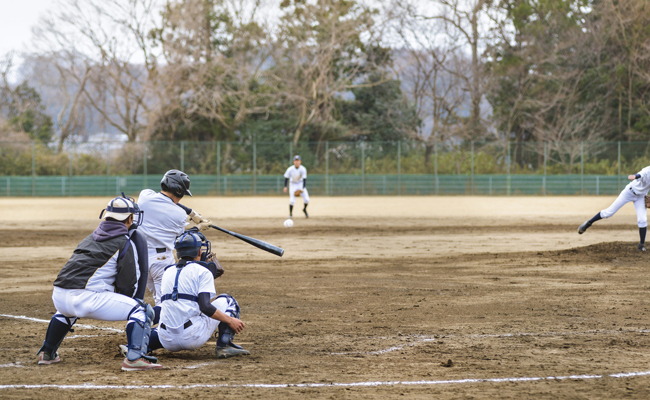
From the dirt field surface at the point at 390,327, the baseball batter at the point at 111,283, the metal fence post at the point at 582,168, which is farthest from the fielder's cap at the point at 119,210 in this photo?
the metal fence post at the point at 582,168

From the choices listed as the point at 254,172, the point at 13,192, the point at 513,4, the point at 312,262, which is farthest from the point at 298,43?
the point at 312,262

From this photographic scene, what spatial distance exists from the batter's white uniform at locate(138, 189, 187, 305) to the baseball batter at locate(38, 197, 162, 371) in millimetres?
1402

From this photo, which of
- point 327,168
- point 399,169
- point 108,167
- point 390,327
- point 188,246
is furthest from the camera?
point 327,168

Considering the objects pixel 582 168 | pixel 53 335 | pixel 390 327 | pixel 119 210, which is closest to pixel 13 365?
pixel 53 335

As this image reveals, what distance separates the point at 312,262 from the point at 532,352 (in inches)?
276

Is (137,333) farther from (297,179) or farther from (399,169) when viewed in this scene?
(399,169)

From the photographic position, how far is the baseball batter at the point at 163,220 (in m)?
6.95

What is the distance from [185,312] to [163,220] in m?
1.63

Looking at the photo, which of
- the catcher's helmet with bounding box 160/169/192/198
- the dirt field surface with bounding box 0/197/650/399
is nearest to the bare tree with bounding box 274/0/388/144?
the dirt field surface with bounding box 0/197/650/399

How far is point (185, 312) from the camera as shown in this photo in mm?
5602

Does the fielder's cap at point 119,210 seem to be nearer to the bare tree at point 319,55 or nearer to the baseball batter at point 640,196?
the baseball batter at point 640,196

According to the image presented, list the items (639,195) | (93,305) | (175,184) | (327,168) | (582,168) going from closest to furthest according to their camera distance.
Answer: (93,305), (175,184), (639,195), (582,168), (327,168)

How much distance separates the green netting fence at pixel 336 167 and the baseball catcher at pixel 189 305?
116 feet

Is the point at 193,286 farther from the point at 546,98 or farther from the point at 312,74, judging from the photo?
the point at 546,98
